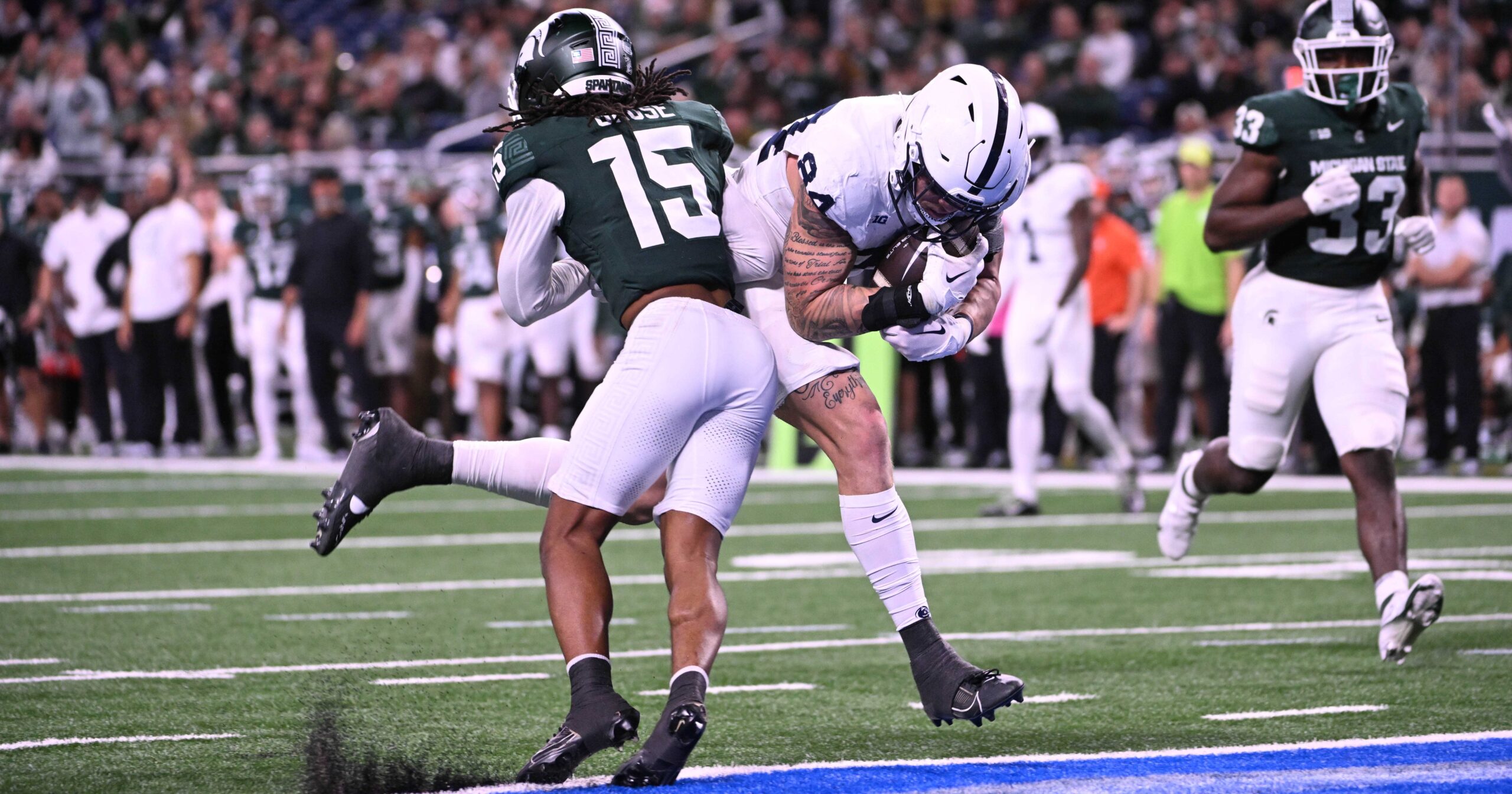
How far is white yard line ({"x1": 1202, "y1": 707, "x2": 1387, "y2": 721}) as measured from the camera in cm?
466

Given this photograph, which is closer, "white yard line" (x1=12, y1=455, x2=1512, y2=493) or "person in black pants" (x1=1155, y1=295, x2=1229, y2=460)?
"white yard line" (x1=12, y1=455, x2=1512, y2=493)

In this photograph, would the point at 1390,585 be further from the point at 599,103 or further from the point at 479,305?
the point at 479,305

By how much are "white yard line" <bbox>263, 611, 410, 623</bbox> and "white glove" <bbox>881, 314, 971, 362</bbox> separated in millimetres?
2995

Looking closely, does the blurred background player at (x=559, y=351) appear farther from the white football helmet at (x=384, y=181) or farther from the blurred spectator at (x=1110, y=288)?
the blurred spectator at (x=1110, y=288)

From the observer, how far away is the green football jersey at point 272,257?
45.8 ft

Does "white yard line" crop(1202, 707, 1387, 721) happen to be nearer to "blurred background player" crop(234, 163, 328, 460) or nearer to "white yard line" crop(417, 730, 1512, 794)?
"white yard line" crop(417, 730, 1512, 794)

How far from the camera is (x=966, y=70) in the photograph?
4.21 meters

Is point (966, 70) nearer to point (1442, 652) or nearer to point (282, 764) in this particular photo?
point (282, 764)

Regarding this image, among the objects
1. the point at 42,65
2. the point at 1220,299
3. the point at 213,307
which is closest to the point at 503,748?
the point at 1220,299

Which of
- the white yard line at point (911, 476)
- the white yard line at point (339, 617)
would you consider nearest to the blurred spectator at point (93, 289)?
the white yard line at point (911, 476)

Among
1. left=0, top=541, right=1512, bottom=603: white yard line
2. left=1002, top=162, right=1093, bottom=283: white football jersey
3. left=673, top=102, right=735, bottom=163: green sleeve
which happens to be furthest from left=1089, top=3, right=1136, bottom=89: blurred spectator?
left=673, top=102, right=735, bottom=163: green sleeve

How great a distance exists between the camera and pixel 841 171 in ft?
13.8

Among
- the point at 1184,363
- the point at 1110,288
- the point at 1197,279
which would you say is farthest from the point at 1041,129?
the point at 1184,363

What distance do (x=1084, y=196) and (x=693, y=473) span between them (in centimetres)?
647
